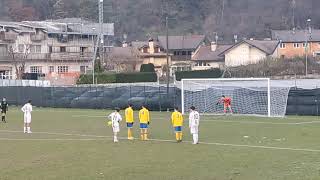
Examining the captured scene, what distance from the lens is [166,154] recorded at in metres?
21.7

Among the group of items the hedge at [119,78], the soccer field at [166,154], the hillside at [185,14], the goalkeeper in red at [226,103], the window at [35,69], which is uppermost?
the hillside at [185,14]

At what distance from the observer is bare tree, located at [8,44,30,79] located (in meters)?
91.9

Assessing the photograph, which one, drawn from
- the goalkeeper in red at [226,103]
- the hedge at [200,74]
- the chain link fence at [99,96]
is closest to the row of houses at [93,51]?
the hedge at [200,74]

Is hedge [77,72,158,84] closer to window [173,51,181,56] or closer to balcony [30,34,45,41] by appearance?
balcony [30,34,45,41]

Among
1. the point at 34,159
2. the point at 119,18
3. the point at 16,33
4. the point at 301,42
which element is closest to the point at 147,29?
the point at 119,18

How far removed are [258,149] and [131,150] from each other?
15.8ft

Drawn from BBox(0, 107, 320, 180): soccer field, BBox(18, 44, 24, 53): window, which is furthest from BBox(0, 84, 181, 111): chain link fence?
BBox(18, 44, 24, 53): window

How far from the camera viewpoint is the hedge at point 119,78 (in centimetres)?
8056

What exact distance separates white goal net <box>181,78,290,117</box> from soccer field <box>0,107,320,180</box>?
24.8 ft

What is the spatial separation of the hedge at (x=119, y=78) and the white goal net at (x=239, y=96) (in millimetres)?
34456

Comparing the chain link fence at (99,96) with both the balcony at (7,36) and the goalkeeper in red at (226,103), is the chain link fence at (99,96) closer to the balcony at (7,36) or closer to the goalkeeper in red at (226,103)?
the goalkeeper in red at (226,103)

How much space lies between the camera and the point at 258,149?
74.3ft

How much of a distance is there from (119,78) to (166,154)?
6141 centimetres

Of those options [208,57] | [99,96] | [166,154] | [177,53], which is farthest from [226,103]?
[177,53]
